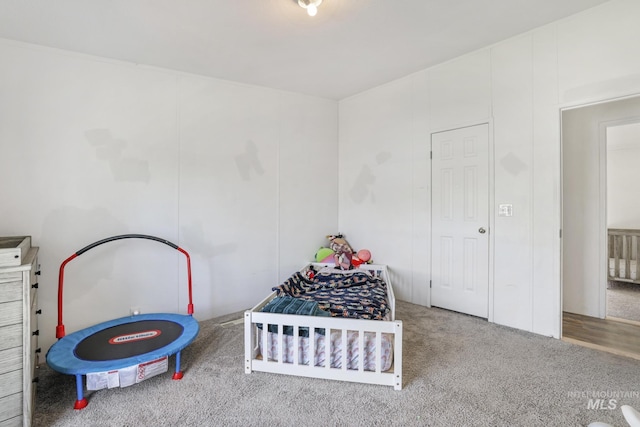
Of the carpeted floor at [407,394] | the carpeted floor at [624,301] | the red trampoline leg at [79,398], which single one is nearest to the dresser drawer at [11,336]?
the red trampoline leg at [79,398]

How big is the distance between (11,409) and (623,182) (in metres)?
7.33

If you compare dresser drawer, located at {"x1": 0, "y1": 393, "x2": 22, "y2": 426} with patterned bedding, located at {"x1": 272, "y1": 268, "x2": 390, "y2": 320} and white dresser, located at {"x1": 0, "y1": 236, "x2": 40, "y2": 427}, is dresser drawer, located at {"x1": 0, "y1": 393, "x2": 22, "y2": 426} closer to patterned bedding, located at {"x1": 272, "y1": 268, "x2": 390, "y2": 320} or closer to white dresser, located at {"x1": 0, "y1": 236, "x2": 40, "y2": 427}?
white dresser, located at {"x1": 0, "y1": 236, "x2": 40, "y2": 427}

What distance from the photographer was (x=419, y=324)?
2.93 metres

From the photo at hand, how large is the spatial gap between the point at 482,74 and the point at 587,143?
1.37 metres

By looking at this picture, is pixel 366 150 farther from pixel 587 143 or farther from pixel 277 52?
pixel 587 143

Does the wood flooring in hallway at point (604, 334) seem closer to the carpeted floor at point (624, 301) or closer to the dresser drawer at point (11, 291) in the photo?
the carpeted floor at point (624, 301)

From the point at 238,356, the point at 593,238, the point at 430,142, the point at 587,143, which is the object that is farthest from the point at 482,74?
the point at 238,356

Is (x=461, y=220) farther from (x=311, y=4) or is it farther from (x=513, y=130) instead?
(x=311, y=4)

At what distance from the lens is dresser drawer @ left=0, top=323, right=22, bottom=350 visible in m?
1.53

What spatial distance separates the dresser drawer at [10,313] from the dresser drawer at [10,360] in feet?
0.45

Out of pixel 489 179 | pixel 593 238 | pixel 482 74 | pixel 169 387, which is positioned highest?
pixel 482 74

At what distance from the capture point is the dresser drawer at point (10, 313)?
5.05 ft

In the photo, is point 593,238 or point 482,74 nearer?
point 482,74

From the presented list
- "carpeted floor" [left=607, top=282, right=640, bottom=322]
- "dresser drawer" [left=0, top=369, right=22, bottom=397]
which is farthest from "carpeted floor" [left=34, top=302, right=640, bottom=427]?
"carpeted floor" [left=607, top=282, right=640, bottom=322]
